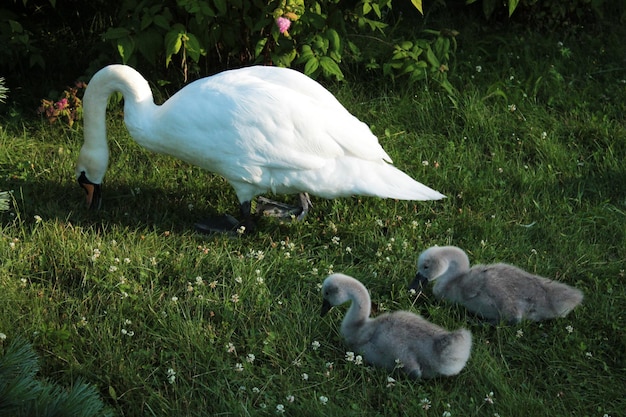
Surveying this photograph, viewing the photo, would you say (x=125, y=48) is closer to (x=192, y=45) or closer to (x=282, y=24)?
(x=192, y=45)

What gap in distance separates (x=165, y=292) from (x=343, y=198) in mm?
1374

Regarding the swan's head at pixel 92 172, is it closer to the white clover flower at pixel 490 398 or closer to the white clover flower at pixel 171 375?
the white clover flower at pixel 171 375

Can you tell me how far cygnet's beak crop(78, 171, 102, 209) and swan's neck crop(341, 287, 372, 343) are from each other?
1898 millimetres

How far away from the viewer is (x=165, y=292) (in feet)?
14.3

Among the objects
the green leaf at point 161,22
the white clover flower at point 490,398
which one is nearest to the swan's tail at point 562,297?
the white clover flower at point 490,398

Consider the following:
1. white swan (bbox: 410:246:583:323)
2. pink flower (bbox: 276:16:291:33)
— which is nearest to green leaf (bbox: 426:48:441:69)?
pink flower (bbox: 276:16:291:33)

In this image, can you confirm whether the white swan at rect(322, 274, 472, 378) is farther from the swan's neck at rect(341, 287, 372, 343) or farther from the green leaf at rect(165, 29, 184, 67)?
the green leaf at rect(165, 29, 184, 67)

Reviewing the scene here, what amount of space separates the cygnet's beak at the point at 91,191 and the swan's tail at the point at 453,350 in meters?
2.34

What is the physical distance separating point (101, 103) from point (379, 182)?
1.66 meters

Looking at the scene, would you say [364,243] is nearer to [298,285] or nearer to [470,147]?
[298,285]

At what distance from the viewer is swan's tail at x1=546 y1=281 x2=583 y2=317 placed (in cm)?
411

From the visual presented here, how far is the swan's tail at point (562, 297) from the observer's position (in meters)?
4.11

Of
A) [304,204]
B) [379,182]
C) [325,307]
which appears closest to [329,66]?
[304,204]

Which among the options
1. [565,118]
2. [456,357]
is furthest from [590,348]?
[565,118]
